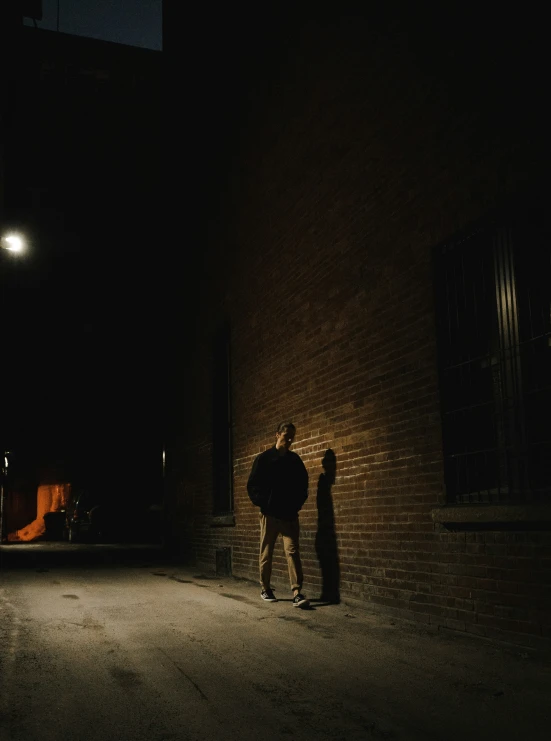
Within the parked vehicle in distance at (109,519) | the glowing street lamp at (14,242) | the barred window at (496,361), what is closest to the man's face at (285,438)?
the barred window at (496,361)

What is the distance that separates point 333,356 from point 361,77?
113 inches

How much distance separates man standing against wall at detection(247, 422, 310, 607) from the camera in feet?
23.5

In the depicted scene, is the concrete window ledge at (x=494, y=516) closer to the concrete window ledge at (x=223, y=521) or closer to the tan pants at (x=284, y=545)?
the tan pants at (x=284, y=545)

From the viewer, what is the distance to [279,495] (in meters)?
7.20

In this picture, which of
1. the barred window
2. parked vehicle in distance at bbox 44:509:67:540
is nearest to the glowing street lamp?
the barred window

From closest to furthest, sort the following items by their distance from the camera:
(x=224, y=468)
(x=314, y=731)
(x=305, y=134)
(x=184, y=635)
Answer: (x=314, y=731) < (x=184, y=635) < (x=305, y=134) < (x=224, y=468)

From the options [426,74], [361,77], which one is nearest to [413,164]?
[426,74]

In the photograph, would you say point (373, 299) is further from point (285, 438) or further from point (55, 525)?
point (55, 525)

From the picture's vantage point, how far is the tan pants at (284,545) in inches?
274

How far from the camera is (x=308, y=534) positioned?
7.80 metres

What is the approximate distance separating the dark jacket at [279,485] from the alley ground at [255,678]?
981 mm

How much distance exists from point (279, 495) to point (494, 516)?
2.87 meters

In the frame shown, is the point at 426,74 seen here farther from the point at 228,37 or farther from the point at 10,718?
the point at 228,37

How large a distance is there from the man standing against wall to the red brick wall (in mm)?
427
